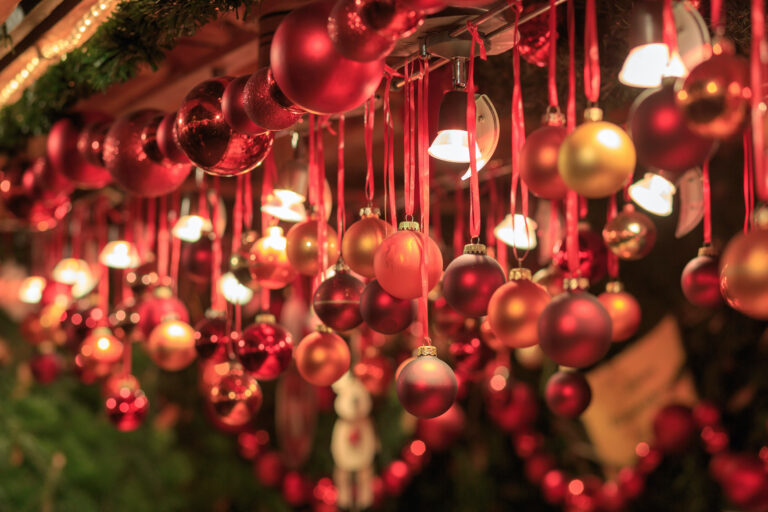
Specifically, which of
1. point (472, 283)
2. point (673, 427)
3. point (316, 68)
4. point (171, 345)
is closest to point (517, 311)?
point (472, 283)

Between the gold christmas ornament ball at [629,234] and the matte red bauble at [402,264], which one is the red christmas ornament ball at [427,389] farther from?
the gold christmas ornament ball at [629,234]

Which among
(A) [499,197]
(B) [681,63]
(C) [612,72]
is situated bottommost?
(A) [499,197]

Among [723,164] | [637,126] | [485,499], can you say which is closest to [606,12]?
[637,126]

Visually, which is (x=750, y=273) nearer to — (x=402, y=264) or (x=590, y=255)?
(x=402, y=264)

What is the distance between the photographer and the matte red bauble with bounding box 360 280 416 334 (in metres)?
1.33

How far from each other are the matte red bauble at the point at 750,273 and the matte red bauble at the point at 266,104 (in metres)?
0.63

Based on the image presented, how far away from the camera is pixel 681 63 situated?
0.98 m

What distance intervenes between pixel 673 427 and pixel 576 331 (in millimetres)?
1785

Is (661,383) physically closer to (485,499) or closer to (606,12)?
(485,499)

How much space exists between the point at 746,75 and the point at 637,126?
15 centimetres

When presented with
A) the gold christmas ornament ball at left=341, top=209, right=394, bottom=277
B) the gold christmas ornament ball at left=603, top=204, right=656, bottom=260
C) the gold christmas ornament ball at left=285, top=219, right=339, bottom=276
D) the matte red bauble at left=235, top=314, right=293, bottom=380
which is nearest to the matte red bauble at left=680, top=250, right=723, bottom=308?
the gold christmas ornament ball at left=603, top=204, right=656, bottom=260

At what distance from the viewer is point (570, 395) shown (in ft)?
5.25

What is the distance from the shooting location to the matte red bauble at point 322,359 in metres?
1.50

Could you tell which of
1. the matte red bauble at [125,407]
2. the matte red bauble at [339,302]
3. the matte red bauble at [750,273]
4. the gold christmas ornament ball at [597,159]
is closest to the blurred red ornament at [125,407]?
the matte red bauble at [125,407]
